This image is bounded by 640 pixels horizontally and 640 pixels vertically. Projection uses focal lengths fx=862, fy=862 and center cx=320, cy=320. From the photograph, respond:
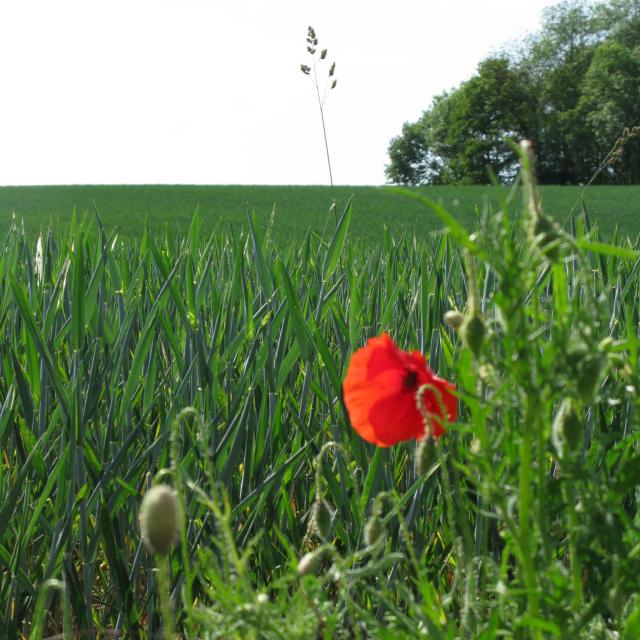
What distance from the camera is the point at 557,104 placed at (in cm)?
3159

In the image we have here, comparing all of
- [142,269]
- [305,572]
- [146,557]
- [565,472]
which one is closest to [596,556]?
[565,472]

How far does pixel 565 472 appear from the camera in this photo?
1.67 ft

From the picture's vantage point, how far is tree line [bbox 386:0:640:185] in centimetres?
2864

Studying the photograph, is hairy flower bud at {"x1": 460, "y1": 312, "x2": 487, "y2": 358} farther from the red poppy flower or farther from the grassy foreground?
the red poppy flower

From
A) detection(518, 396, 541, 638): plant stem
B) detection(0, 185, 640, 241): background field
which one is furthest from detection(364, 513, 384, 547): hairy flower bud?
detection(0, 185, 640, 241): background field

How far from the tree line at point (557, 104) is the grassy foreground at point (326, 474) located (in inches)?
1032

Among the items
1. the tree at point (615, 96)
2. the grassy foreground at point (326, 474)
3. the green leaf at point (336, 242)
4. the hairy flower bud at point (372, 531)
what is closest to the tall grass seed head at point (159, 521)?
the grassy foreground at point (326, 474)

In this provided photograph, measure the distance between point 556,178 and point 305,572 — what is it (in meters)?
31.8

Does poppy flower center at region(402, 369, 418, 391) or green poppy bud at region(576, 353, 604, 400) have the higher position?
green poppy bud at region(576, 353, 604, 400)

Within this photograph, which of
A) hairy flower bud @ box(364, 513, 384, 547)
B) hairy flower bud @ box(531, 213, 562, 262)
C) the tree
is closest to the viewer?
hairy flower bud @ box(531, 213, 562, 262)

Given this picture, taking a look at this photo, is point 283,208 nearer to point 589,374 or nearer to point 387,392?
point 387,392

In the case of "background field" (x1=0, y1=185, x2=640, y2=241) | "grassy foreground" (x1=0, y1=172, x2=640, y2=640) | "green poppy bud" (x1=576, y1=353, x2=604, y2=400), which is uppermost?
"background field" (x1=0, y1=185, x2=640, y2=241)

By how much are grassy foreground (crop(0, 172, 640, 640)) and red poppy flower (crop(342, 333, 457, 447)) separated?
0.03 meters

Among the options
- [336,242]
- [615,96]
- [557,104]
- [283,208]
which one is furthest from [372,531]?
[557,104]
